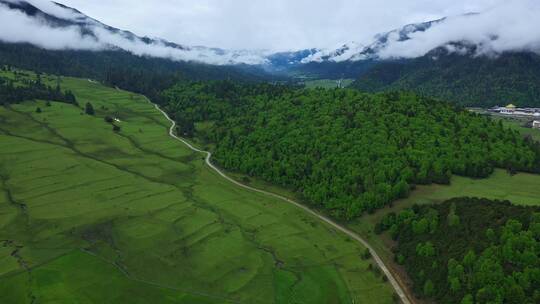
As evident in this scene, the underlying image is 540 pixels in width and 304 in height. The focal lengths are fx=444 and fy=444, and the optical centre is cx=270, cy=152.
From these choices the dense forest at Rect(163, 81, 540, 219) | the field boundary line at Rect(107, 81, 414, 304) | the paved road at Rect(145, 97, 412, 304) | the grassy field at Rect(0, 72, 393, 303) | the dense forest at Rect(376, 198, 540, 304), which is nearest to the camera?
the dense forest at Rect(376, 198, 540, 304)

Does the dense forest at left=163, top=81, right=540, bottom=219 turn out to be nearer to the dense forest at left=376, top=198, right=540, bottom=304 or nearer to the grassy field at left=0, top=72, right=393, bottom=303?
the grassy field at left=0, top=72, right=393, bottom=303

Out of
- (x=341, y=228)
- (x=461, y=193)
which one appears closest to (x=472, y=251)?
(x=341, y=228)

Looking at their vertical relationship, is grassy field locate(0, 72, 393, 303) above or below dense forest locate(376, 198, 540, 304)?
below

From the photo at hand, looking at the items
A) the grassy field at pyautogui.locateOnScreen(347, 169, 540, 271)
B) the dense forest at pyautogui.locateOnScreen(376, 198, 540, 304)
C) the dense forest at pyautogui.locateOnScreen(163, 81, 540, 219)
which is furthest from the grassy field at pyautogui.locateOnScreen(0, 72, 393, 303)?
the dense forest at pyautogui.locateOnScreen(163, 81, 540, 219)

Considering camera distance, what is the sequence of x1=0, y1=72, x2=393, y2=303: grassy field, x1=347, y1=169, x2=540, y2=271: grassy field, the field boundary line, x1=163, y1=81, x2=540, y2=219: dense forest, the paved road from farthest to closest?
1. x1=163, y1=81, x2=540, y2=219: dense forest
2. x1=347, y1=169, x2=540, y2=271: grassy field
3. the paved road
4. the field boundary line
5. x1=0, y1=72, x2=393, y2=303: grassy field

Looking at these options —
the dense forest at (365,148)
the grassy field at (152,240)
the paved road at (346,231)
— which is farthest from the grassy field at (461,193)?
the grassy field at (152,240)

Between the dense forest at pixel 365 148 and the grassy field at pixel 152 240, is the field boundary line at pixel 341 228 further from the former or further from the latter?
the dense forest at pixel 365 148

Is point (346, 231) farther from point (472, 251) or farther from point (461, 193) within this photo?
point (472, 251)
